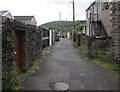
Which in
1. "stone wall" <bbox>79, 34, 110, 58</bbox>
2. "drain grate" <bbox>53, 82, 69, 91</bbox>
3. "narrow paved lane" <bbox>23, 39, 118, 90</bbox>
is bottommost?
"drain grate" <bbox>53, 82, 69, 91</bbox>

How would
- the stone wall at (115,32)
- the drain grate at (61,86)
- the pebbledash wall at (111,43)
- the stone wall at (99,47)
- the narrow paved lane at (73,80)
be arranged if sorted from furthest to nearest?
the stone wall at (99,47) < the pebbledash wall at (111,43) < the stone wall at (115,32) < the narrow paved lane at (73,80) < the drain grate at (61,86)

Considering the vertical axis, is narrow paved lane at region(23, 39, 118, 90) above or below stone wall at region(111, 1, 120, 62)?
below

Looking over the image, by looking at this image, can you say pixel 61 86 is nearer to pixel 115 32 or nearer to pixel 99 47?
pixel 115 32

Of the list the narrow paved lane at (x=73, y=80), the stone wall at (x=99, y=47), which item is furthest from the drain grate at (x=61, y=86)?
the stone wall at (x=99, y=47)

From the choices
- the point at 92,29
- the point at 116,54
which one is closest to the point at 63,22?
the point at 92,29

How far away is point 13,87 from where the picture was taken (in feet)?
20.5

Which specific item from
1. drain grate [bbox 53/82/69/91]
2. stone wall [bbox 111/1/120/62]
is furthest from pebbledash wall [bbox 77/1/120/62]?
drain grate [bbox 53/82/69/91]

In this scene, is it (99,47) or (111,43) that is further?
(99,47)

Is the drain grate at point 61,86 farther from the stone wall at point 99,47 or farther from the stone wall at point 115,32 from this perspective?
the stone wall at point 99,47

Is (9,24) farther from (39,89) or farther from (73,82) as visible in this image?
(73,82)

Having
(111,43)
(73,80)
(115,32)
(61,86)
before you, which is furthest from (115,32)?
(61,86)

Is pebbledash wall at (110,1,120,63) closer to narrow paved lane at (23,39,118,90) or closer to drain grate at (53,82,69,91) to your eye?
narrow paved lane at (23,39,118,90)

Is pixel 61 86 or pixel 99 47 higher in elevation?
pixel 99 47

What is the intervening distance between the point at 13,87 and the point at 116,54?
699 cm
